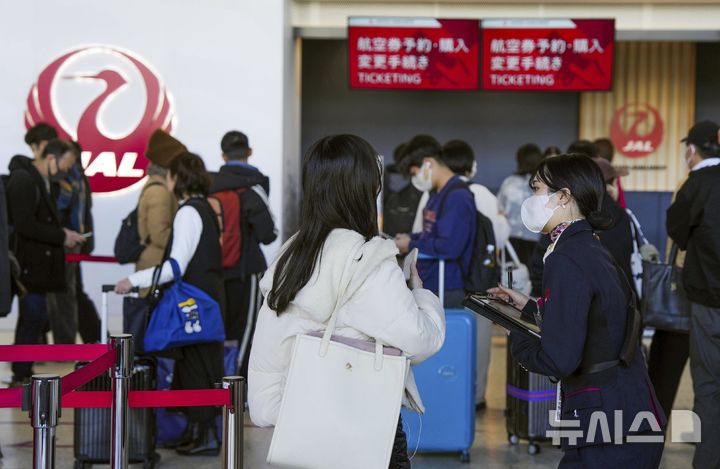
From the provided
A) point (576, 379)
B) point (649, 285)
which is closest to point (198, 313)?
point (649, 285)

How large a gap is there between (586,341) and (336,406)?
0.67 meters

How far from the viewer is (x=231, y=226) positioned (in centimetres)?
562

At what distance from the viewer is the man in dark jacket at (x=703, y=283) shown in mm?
4098

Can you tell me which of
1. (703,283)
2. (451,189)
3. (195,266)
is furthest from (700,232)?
(195,266)

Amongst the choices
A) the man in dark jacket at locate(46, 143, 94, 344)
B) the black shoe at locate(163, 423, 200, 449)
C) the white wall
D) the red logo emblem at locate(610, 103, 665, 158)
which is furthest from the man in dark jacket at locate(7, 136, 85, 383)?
the red logo emblem at locate(610, 103, 665, 158)

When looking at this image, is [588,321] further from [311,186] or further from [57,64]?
[57,64]

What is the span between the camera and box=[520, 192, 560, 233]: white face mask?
8.98 feet

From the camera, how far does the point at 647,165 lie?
10.8 m

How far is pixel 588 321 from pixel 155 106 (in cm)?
605

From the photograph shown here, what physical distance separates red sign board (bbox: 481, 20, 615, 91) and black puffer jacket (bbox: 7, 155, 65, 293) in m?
3.94

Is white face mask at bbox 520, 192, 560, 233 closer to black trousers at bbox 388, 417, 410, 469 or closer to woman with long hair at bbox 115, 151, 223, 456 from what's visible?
black trousers at bbox 388, 417, 410, 469

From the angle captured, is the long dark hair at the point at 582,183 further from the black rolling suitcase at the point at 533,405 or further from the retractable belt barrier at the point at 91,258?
the retractable belt barrier at the point at 91,258

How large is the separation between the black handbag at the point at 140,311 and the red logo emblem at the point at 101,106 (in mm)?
3446

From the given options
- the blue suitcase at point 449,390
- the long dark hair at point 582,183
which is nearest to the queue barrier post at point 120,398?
the long dark hair at point 582,183
